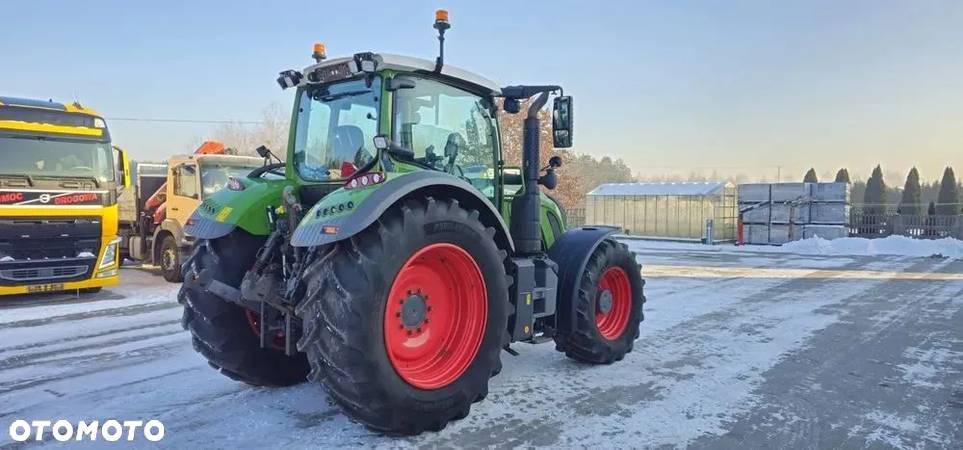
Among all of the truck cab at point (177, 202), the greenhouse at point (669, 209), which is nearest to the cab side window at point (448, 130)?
the truck cab at point (177, 202)

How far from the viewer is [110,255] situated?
10.7 m

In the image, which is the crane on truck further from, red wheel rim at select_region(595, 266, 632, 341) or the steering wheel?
red wheel rim at select_region(595, 266, 632, 341)

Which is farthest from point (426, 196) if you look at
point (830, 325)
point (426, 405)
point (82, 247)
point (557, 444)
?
point (82, 247)

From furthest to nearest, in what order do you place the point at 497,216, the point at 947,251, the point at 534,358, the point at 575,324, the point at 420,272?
the point at 947,251 < the point at 534,358 < the point at 575,324 < the point at 497,216 < the point at 420,272

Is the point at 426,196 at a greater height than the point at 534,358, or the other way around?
the point at 426,196

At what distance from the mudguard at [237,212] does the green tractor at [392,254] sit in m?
0.01

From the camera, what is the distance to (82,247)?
33.6ft

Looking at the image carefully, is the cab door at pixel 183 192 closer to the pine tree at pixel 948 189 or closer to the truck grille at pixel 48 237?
the truck grille at pixel 48 237

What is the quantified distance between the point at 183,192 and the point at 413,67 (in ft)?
32.1

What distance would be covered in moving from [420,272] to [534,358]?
2277 mm

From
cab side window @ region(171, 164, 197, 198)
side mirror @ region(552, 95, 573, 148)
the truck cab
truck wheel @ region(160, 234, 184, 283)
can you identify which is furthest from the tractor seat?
truck wheel @ region(160, 234, 184, 283)

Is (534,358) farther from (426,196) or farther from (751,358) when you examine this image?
(426,196)

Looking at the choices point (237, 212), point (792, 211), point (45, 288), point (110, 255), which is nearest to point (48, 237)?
point (45, 288)

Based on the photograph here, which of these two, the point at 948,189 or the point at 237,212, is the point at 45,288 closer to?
the point at 237,212
